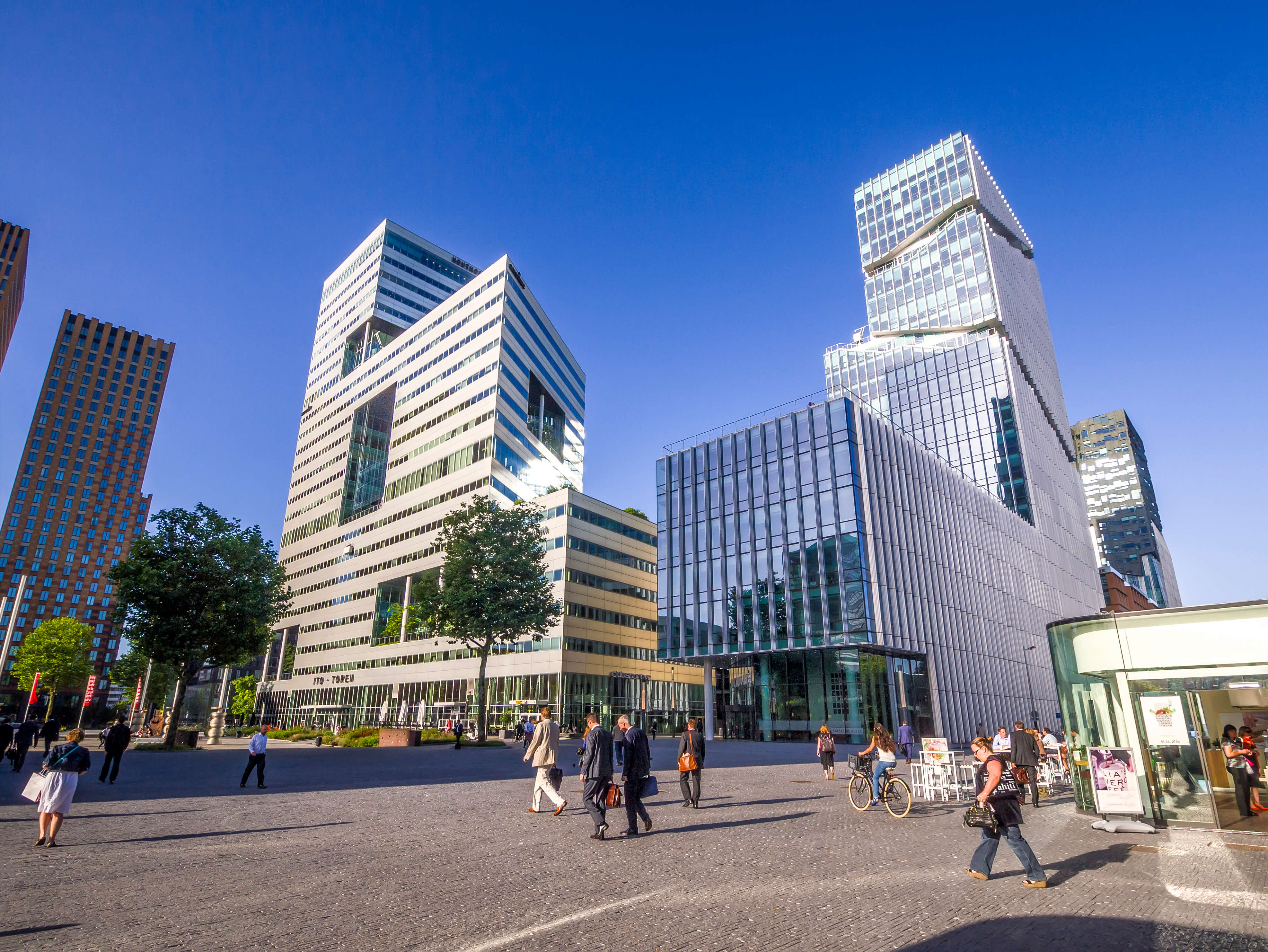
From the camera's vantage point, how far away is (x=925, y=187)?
111 m

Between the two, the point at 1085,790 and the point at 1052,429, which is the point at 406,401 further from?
the point at 1052,429

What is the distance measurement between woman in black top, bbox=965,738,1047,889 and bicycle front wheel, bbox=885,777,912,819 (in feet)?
18.1

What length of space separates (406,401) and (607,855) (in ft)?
269

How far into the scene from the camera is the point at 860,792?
1473cm

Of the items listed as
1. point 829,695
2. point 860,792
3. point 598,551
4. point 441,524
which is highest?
point 441,524

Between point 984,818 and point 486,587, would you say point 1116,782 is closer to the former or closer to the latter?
point 984,818

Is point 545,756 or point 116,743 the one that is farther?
point 116,743

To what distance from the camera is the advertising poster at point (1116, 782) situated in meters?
12.2

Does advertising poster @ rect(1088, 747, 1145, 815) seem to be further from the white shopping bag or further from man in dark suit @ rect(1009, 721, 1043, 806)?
the white shopping bag

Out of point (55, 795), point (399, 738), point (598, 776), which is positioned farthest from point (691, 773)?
point (399, 738)

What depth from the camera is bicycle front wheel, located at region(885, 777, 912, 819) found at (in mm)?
13680

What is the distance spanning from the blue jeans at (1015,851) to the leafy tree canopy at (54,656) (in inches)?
3909

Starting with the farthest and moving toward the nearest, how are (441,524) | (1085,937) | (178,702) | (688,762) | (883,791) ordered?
(441,524) < (178,702) < (883,791) < (688,762) < (1085,937)

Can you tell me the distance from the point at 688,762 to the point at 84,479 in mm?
163972
